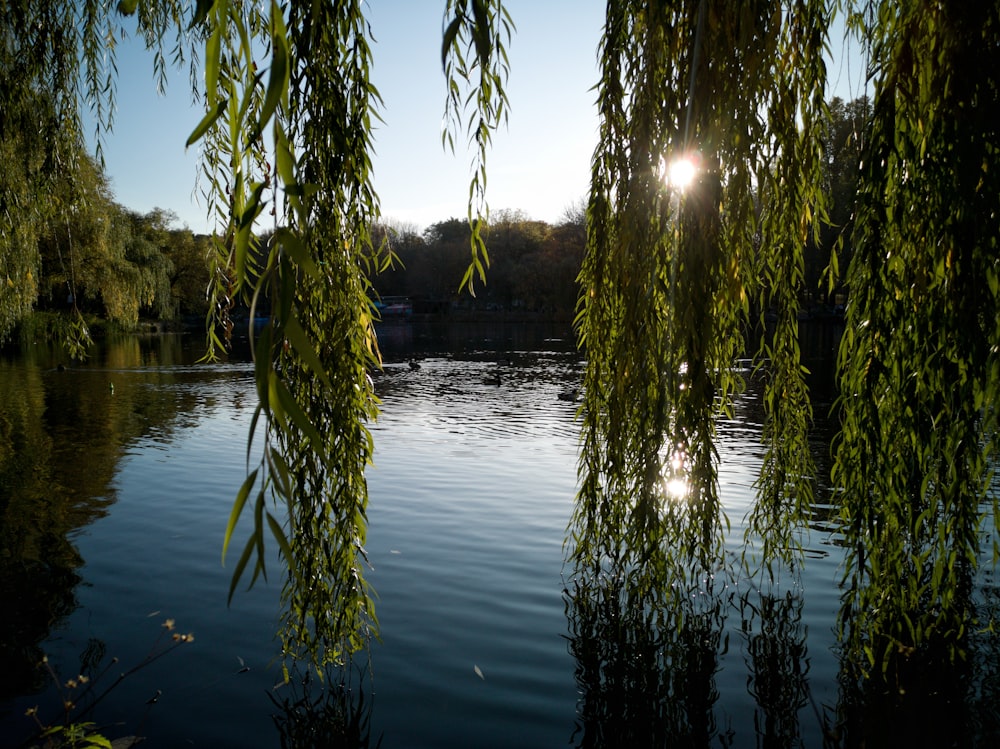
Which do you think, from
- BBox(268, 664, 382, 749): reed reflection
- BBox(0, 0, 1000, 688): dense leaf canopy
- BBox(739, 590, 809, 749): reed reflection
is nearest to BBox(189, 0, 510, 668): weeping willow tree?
BBox(0, 0, 1000, 688): dense leaf canopy

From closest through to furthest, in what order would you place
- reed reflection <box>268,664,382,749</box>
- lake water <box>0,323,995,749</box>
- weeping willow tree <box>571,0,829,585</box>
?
weeping willow tree <box>571,0,829,585</box> < reed reflection <box>268,664,382,749</box> < lake water <box>0,323,995,749</box>

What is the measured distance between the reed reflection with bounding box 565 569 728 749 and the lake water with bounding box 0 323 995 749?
0.04 metres

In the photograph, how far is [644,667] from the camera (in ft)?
16.5

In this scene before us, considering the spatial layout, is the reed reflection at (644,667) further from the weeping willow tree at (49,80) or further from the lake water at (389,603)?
the weeping willow tree at (49,80)

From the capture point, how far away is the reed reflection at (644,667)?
13.9 ft

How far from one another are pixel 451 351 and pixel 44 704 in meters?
35.2

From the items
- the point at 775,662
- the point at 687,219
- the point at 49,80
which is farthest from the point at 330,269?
the point at 775,662

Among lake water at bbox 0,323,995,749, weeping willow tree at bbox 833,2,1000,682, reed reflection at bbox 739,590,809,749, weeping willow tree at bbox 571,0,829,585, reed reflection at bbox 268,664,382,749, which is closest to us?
weeping willow tree at bbox 833,2,1000,682

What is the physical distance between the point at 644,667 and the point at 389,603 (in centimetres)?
220

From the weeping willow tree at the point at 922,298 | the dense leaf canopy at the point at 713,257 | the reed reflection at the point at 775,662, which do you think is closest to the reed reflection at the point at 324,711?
the dense leaf canopy at the point at 713,257

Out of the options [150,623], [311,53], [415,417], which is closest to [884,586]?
[311,53]

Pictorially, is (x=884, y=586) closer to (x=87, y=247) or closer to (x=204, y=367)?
(x=87, y=247)

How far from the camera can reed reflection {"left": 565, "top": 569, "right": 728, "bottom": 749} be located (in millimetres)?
4230

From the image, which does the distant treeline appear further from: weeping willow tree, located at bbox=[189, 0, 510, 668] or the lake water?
the lake water
